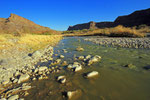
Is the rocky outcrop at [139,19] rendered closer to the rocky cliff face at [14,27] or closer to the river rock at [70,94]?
the rocky cliff face at [14,27]

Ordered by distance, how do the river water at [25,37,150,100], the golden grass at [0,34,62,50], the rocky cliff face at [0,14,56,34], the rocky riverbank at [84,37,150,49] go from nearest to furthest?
the river water at [25,37,150,100]
the rocky riverbank at [84,37,150,49]
the golden grass at [0,34,62,50]
the rocky cliff face at [0,14,56,34]

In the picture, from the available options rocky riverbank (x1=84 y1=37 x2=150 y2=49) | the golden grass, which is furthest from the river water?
the golden grass

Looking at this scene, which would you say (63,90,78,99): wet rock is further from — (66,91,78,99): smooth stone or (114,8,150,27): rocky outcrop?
(114,8,150,27): rocky outcrop

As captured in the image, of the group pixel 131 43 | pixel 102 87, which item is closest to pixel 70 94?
pixel 102 87

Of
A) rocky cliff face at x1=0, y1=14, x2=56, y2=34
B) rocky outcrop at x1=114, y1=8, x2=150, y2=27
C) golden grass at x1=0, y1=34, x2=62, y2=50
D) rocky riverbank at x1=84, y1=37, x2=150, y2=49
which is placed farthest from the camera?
rocky cliff face at x1=0, y1=14, x2=56, y2=34

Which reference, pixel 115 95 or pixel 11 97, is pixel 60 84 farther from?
pixel 115 95

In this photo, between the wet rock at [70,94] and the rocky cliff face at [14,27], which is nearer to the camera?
the wet rock at [70,94]

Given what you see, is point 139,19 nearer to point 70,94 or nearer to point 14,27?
point 70,94

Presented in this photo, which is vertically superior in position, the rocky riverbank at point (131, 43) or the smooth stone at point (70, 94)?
the smooth stone at point (70, 94)

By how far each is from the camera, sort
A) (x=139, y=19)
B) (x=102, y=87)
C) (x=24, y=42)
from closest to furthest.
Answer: (x=102, y=87) < (x=24, y=42) < (x=139, y=19)

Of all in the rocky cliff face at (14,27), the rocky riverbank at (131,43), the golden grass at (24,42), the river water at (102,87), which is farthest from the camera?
the rocky cliff face at (14,27)

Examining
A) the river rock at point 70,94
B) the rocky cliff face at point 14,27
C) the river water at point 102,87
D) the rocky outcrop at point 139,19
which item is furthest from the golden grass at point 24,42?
the rocky outcrop at point 139,19

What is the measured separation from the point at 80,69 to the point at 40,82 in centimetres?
140

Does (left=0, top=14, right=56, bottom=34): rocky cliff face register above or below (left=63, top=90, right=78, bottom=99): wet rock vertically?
above
